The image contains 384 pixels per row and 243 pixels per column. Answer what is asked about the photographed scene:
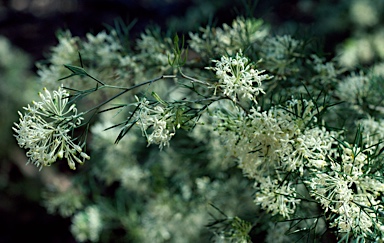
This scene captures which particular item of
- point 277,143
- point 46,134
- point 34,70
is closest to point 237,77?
point 277,143

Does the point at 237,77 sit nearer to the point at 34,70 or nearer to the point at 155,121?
the point at 155,121

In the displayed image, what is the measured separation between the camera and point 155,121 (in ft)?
1.65

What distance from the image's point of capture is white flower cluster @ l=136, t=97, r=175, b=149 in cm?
50

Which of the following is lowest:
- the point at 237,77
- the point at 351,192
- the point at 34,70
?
the point at 351,192

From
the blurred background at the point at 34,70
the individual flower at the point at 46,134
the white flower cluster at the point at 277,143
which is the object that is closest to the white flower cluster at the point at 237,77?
the white flower cluster at the point at 277,143

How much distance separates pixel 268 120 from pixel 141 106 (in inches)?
5.6

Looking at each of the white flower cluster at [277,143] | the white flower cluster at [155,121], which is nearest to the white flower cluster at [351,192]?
the white flower cluster at [277,143]

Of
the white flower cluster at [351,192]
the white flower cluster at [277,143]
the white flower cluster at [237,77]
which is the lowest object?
the white flower cluster at [351,192]

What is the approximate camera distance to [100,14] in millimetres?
2416

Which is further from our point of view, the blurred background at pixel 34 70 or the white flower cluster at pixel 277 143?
the blurred background at pixel 34 70

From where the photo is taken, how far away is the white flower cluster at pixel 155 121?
1.63ft

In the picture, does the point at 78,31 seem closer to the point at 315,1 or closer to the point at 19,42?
the point at 19,42

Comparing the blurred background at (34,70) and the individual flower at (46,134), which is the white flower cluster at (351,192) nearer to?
the individual flower at (46,134)

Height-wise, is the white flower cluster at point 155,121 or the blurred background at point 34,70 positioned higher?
the blurred background at point 34,70
